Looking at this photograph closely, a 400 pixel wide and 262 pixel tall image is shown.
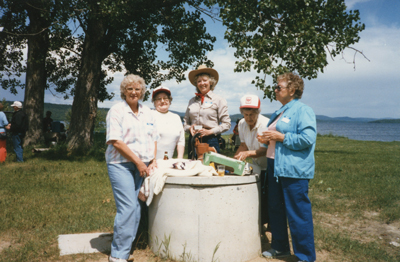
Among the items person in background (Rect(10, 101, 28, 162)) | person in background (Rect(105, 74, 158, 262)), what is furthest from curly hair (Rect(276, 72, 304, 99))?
person in background (Rect(10, 101, 28, 162))

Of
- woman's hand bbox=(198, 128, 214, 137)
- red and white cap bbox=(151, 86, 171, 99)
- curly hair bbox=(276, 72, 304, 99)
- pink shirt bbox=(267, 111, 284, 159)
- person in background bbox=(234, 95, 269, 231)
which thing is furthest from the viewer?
woman's hand bbox=(198, 128, 214, 137)

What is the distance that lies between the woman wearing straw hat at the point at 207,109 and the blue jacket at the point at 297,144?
1210 millimetres

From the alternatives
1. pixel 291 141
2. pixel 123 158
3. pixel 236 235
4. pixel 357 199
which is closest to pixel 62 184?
pixel 123 158

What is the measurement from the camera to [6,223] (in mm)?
5062

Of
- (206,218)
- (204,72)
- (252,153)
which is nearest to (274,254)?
(206,218)

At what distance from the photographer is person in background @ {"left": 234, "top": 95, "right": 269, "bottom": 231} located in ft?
12.9

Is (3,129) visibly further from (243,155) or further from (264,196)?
(264,196)

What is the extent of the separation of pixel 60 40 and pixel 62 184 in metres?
6.47

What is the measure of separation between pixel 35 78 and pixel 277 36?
10060 millimetres

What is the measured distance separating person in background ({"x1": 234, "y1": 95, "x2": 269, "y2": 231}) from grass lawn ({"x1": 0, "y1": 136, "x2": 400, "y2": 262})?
106cm

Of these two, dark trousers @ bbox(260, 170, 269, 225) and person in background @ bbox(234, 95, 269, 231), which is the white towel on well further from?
dark trousers @ bbox(260, 170, 269, 225)

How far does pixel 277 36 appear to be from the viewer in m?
9.91

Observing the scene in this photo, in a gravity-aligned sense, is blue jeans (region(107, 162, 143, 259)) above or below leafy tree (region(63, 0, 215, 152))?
below

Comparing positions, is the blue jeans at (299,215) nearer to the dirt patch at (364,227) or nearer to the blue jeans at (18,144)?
the dirt patch at (364,227)
